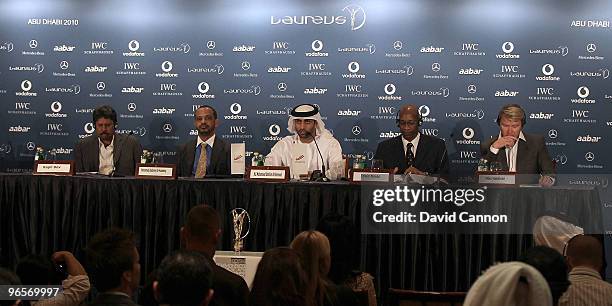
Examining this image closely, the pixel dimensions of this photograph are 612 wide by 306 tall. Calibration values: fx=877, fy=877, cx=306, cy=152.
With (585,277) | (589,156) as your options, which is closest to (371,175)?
(585,277)

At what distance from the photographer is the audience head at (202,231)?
3.43 m

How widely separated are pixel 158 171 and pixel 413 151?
219cm

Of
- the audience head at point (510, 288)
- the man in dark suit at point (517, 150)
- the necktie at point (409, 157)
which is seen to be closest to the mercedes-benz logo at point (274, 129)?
the necktie at point (409, 157)

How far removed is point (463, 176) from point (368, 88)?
275cm

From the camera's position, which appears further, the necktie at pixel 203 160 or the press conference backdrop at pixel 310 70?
the press conference backdrop at pixel 310 70

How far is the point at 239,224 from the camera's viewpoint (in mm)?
5574

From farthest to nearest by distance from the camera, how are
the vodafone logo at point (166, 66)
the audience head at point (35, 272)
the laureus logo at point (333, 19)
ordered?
the vodafone logo at point (166, 66) → the laureus logo at point (333, 19) → the audience head at point (35, 272)

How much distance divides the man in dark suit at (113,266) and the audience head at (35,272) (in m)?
0.81

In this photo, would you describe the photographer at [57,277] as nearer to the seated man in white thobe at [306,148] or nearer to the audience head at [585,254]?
the audience head at [585,254]

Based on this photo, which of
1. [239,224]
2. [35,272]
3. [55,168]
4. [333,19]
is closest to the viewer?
[35,272]

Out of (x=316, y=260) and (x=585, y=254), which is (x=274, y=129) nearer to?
(x=585, y=254)

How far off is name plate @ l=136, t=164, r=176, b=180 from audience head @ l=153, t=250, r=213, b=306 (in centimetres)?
345

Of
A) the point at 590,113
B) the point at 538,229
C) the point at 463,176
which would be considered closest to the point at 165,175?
the point at 463,176

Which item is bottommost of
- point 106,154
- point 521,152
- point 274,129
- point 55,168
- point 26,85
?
point 55,168
